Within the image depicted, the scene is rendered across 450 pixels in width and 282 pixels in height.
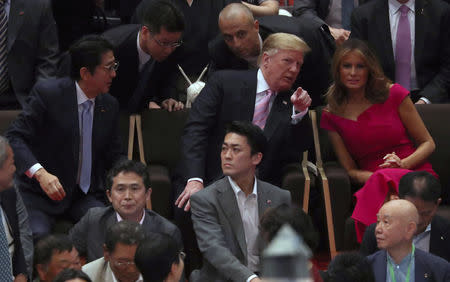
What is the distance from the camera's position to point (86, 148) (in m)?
3.19

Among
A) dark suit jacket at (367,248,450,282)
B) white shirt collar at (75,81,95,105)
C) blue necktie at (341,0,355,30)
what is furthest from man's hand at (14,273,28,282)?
blue necktie at (341,0,355,30)

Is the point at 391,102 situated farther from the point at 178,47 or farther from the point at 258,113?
the point at 178,47

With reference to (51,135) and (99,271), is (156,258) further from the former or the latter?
(51,135)

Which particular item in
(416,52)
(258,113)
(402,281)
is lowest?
(402,281)

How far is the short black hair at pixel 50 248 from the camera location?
239 centimetres

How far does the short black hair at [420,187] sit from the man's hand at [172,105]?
118cm

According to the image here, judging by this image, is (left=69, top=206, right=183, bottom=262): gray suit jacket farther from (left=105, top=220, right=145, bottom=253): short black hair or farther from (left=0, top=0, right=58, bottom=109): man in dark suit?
(left=0, top=0, right=58, bottom=109): man in dark suit

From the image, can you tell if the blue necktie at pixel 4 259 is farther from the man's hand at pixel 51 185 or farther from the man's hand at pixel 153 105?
the man's hand at pixel 153 105

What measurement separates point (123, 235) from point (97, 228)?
0.40m

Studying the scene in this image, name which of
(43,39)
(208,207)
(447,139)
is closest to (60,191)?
(208,207)

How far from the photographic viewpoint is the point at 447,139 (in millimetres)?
3615

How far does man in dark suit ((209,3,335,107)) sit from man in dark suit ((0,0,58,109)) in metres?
0.81

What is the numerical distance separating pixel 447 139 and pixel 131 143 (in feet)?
4.94

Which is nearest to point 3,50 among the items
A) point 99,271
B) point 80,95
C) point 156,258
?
point 80,95
